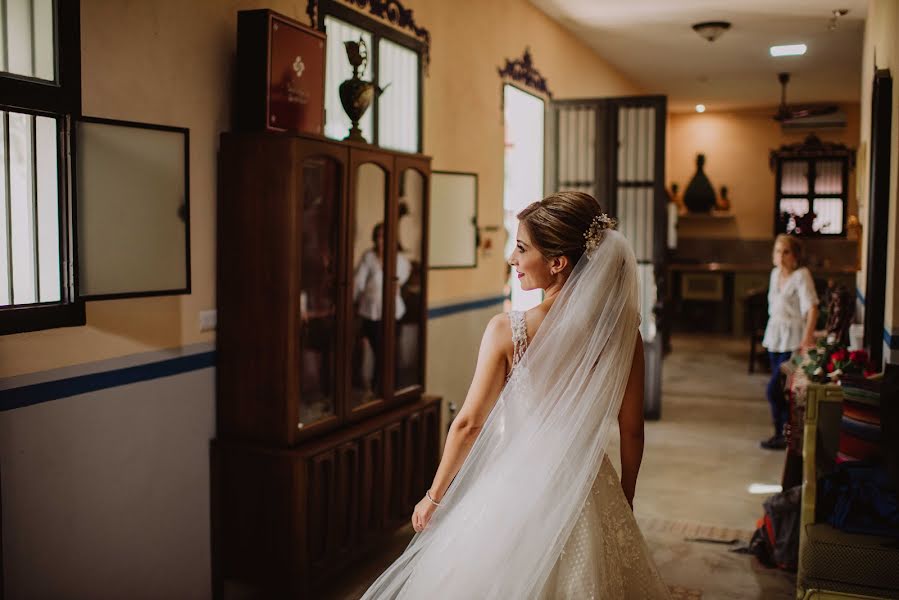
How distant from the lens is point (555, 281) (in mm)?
2436

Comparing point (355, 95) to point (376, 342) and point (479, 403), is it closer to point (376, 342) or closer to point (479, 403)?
point (376, 342)

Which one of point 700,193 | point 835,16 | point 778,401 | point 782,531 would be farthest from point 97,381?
point 700,193

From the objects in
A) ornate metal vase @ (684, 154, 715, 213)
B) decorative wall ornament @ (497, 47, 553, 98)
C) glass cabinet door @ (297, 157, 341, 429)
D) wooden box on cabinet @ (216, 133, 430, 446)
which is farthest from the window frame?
glass cabinet door @ (297, 157, 341, 429)

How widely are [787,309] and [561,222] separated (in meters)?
4.93

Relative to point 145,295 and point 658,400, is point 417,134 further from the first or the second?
point 658,400

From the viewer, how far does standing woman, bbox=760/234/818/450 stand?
6488 mm

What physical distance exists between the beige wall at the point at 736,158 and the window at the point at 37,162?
1245 cm

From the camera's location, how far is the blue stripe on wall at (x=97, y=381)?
106 inches

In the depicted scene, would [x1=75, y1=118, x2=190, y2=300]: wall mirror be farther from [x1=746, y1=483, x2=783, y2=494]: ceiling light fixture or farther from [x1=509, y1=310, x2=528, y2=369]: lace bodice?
[x1=746, y1=483, x2=783, y2=494]: ceiling light fixture

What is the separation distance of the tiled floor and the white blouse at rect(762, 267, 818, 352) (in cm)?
76

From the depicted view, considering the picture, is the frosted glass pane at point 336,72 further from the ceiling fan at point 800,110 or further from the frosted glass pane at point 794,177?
the frosted glass pane at point 794,177

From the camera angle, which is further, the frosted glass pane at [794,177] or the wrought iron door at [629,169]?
the frosted glass pane at [794,177]

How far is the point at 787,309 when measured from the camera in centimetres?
675

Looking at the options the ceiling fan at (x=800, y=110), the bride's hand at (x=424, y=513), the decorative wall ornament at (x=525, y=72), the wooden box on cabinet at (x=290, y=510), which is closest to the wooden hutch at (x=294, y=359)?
the wooden box on cabinet at (x=290, y=510)
